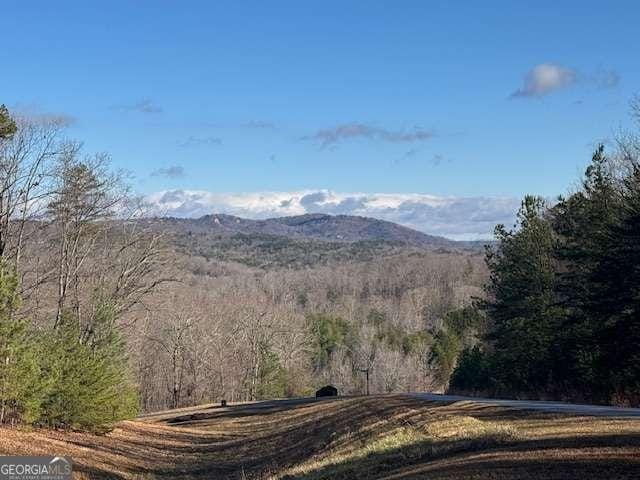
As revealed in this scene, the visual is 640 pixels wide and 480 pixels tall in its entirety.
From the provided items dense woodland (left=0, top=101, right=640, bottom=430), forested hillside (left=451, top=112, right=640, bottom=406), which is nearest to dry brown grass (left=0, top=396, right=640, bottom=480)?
dense woodland (left=0, top=101, right=640, bottom=430)

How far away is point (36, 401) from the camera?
21.4 metres

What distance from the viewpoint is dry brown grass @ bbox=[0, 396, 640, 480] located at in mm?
Answer: 11602

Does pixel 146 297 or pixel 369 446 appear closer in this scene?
pixel 369 446

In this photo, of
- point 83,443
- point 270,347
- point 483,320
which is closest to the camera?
point 83,443

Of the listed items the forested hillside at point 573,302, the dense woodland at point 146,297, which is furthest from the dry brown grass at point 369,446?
the forested hillside at point 573,302

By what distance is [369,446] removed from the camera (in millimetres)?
18703

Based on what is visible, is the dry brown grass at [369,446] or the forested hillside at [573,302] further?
the forested hillside at [573,302]

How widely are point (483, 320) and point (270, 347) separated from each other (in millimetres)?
25315

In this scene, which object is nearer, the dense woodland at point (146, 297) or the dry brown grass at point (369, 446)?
the dry brown grass at point (369, 446)

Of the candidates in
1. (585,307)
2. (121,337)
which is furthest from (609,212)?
(121,337)

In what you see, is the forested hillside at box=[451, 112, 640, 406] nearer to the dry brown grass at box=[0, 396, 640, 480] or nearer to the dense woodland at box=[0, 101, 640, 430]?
the dense woodland at box=[0, 101, 640, 430]

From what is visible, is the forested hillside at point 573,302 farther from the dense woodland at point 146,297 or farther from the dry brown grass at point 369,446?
the dry brown grass at point 369,446

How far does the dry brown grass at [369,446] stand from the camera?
38.1ft

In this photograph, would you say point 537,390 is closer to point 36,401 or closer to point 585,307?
point 585,307
